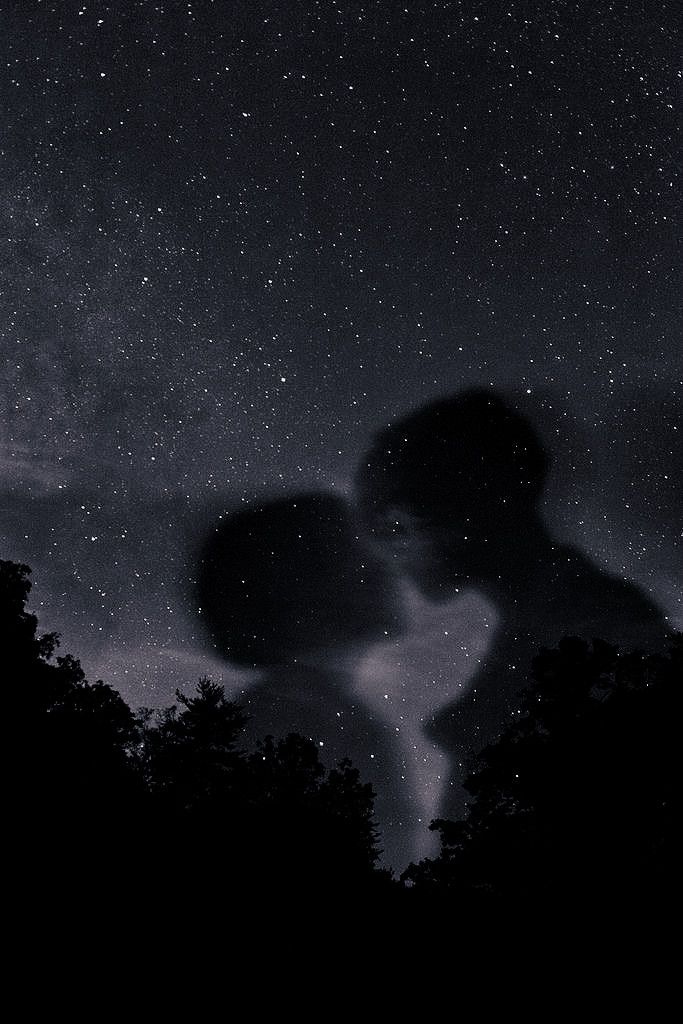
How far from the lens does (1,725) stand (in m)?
18.1

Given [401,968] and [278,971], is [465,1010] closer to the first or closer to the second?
[401,968]

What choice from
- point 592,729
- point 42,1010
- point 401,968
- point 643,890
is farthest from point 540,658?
point 42,1010

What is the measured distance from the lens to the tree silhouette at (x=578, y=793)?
1714 cm

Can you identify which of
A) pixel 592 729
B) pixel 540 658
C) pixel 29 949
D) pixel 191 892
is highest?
pixel 540 658

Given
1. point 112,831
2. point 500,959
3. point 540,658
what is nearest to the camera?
point 500,959

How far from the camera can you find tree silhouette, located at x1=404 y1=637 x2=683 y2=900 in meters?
17.1

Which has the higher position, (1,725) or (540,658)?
(540,658)

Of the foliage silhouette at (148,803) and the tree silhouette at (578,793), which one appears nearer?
the foliage silhouette at (148,803)

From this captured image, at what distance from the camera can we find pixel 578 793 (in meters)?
18.2

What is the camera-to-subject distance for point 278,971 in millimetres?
8883

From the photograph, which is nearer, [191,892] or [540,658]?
[191,892]

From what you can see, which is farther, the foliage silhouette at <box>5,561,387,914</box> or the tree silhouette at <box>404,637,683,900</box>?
the tree silhouette at <box>404,637,683,900</box>

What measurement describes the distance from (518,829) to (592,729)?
362 cm

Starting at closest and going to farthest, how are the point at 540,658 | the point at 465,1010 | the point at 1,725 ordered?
the point at 465,1010, the point at 1,725, the point at 540,658
